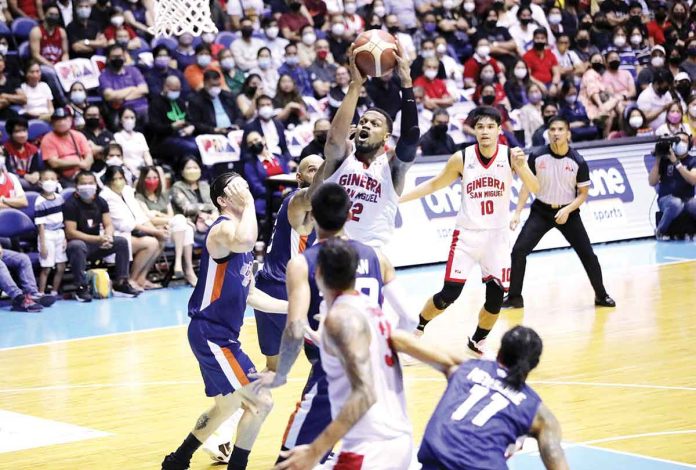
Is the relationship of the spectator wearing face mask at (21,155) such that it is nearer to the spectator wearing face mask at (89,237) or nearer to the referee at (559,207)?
the spectator wearing face mask at (89,237)

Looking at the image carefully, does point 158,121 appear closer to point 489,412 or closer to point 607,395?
point 607,395

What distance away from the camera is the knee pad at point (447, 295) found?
1027 cm

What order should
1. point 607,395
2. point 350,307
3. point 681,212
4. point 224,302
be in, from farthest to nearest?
point 681,212, point 607,395, point 224,302, point 350,307

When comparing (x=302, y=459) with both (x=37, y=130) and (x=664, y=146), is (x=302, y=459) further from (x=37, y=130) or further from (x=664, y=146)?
(x=664, y=146)

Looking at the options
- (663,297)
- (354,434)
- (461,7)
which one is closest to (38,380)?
(354,434)

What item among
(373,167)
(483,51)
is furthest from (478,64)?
(373,167)

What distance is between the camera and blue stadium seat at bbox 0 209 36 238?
45.7 feet

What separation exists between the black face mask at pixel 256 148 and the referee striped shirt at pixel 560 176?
4.37 meters

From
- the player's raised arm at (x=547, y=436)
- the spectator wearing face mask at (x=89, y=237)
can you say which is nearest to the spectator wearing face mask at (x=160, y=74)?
the spectator wearing face mask at (x=89, y=237)

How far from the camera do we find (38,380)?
10.2 m

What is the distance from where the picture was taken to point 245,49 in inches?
725

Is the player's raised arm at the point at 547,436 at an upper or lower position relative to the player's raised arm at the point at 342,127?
lower

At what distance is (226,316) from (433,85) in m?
12.9

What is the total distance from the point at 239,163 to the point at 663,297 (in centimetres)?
619
